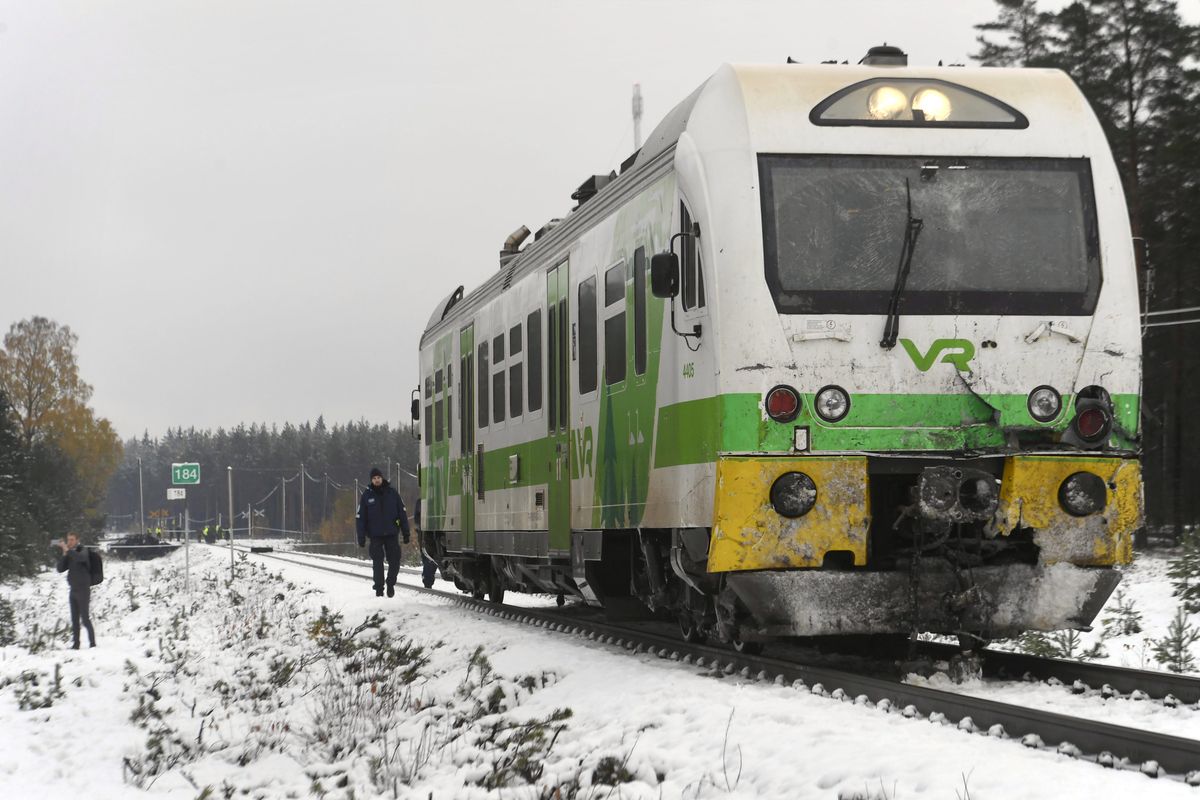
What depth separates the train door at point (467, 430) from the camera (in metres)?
15.8

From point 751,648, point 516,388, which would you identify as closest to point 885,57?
point 751,648

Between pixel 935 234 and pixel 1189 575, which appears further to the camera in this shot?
pixel 1189 575

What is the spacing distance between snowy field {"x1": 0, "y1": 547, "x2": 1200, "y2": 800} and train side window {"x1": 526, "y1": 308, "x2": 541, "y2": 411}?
198 cm

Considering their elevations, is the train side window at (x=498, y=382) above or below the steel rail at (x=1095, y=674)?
above

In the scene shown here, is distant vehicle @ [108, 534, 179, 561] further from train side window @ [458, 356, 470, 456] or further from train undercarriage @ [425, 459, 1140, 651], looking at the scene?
train undercarriage @ [425, 459, 1140, 651]

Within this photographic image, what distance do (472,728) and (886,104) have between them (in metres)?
4.24

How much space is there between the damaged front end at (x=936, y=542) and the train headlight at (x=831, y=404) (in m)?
0.24

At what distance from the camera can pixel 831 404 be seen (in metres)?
8.25

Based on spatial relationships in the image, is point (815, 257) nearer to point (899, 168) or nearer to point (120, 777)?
point (899, 168)

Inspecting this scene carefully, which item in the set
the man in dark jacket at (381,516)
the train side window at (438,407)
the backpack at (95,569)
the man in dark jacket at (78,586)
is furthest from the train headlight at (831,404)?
the backpack at (95,569)

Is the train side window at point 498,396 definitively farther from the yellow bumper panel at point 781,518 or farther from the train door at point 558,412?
the yellow bumper panel at point 781,518

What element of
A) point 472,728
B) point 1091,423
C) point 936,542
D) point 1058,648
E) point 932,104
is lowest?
point 472,728

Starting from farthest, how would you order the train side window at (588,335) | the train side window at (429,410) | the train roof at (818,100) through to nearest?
the train side window at (429,410) → the train side window at (588,335) → the train roof at (818,100)

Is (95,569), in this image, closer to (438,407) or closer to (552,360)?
(438,407)
